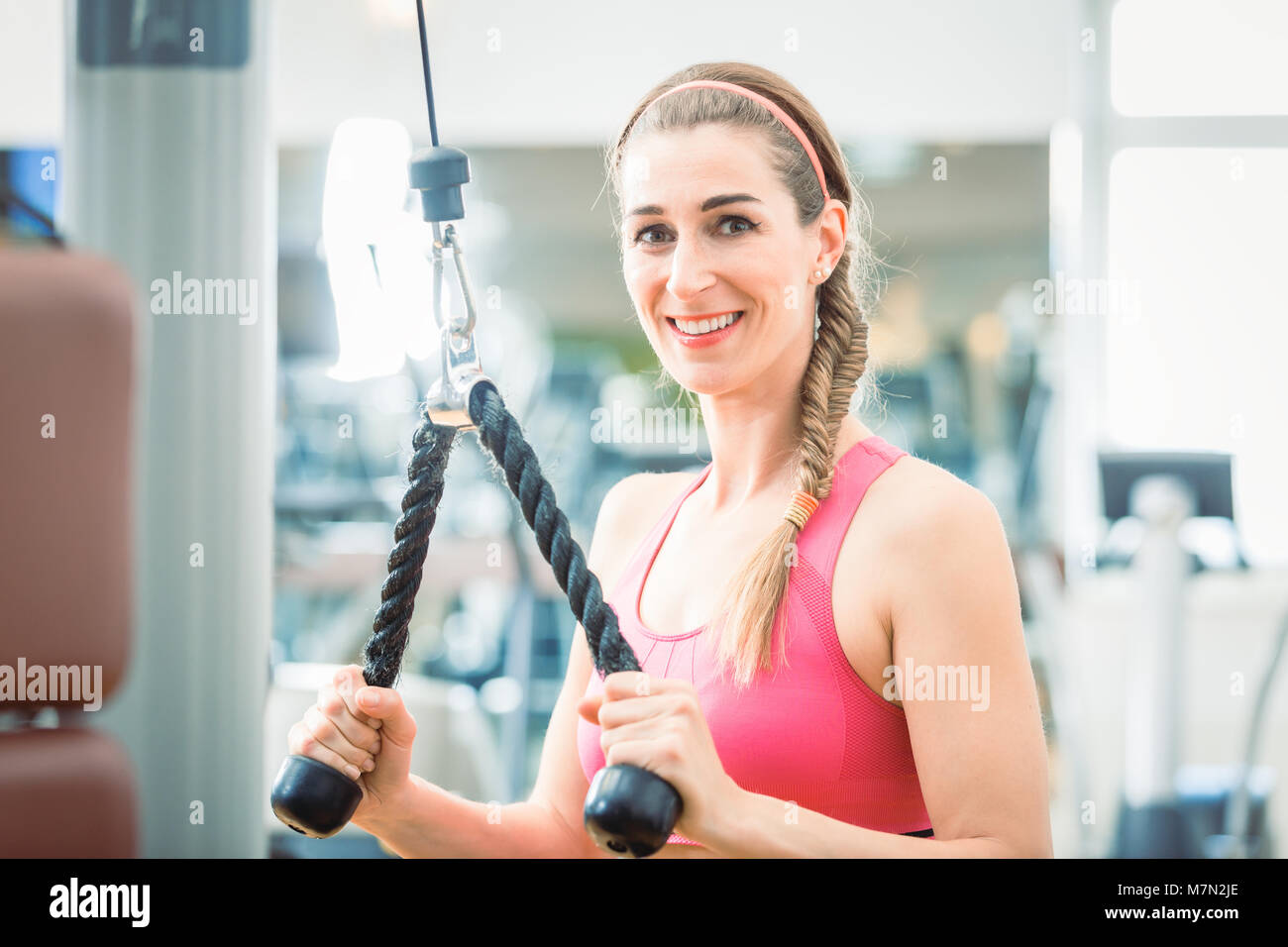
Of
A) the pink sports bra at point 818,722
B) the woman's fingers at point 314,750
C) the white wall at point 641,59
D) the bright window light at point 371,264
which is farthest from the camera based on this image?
the white wall at point 641,59

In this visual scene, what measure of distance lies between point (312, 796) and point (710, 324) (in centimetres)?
42

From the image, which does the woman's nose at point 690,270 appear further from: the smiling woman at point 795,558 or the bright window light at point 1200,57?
the bright window light at point 1200,57

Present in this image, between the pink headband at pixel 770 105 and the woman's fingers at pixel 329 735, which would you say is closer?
the woman's fingers at pixel 329 735

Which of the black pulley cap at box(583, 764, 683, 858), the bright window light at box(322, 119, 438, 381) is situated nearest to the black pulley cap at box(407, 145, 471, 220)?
the black pulley cap at box(583, 764, 683, 858)

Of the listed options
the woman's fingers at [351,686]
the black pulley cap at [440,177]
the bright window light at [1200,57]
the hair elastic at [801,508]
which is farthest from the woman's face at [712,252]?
the bright window light at [1200,57]

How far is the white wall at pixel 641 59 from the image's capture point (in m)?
2.48

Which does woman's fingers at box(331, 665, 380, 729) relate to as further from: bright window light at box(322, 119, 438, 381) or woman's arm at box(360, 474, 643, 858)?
bright window light at box(322, 119, 438, 381)

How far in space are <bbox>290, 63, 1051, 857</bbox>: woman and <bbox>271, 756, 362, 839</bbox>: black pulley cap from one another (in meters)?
0.02

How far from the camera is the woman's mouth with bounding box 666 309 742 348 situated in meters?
0.80

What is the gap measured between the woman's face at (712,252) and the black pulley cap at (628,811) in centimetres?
37

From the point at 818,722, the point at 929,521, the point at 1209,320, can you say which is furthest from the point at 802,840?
the point at 1209,320

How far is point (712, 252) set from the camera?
79 centimetres
